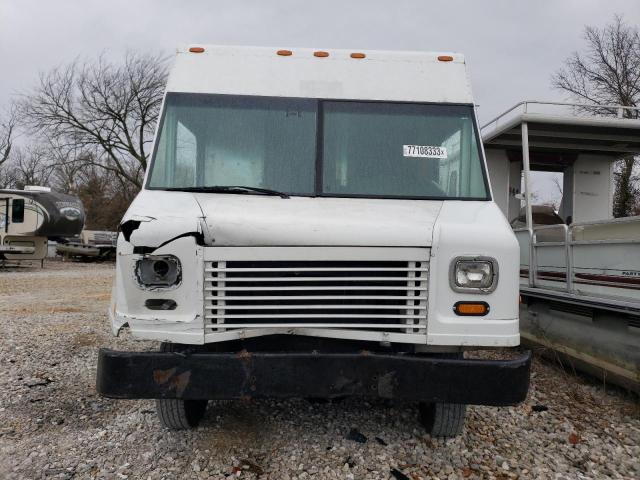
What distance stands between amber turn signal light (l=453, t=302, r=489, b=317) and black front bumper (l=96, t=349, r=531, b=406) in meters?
0.26

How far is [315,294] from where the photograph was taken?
2.98 m

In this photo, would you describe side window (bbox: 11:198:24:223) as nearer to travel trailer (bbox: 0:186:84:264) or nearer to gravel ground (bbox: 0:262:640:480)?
travel trailer (bbox: 0:186:84:264)

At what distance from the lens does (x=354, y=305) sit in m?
2.97

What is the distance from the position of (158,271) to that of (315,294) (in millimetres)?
889

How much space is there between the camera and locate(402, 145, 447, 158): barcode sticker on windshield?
3816mm

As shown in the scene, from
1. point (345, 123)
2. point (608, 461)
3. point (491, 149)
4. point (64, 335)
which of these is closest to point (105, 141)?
point (64, 335)

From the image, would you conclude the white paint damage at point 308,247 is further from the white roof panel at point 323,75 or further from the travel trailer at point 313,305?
the white roof panel at point 323,75

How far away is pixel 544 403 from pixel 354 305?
2.39 metres

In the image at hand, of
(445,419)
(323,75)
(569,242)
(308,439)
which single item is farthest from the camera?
(569,242)

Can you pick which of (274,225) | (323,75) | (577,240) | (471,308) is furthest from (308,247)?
(577,240)

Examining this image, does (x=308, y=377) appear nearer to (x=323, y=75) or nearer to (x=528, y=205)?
(x=323, y=75)

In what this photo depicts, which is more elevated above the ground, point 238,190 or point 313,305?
point 238,190

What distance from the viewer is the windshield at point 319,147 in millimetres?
3736

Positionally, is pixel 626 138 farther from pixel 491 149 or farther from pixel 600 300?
pixel 600 300
